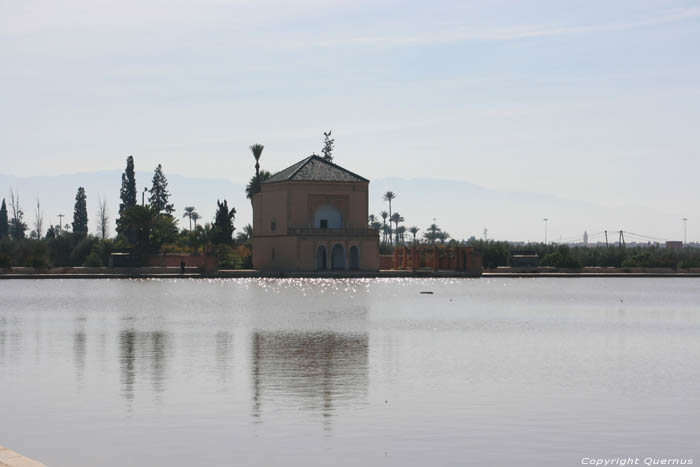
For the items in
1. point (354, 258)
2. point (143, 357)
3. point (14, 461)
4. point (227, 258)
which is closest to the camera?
point (14, 461)

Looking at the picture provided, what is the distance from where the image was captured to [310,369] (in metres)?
21.0

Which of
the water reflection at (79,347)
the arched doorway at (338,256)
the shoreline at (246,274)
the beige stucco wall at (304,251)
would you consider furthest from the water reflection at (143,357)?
the arched doorway at (338,256)

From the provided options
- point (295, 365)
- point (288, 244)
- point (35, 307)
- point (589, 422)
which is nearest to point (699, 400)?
point (589, 422)

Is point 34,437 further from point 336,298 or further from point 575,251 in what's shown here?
point 575,251

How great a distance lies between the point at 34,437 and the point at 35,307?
3043 cm

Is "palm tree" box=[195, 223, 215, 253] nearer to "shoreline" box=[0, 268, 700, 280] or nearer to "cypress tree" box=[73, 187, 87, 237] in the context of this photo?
"shoreline" box=[0, 268, 700, 280]

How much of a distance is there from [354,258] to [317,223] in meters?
4.11

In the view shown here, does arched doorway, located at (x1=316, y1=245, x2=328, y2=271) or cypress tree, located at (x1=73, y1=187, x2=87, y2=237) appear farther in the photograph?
cypress tree, located at (x1=73, y1=187, x2=87, y2=237)

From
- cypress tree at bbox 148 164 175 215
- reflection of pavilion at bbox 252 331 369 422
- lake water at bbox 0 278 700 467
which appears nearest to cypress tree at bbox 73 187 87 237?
cypress tree at bbox 148 164 175 215

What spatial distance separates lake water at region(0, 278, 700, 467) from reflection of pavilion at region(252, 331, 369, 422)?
2.0 inches

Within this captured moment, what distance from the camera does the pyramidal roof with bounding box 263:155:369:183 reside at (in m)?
83.0

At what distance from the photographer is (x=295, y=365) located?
2173 centimetres

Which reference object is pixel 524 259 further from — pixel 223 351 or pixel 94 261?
pixel 223 351

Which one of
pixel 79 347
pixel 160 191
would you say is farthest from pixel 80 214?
pixel 79 347
